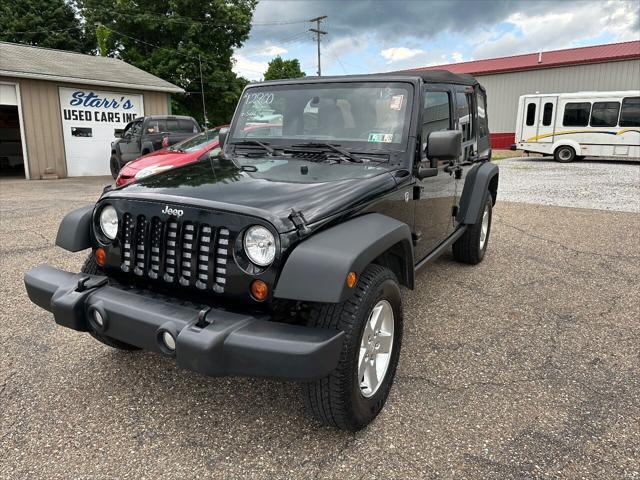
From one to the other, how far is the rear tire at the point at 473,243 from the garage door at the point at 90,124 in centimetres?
1308

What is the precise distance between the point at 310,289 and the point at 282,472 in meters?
0.88

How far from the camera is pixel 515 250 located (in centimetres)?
603

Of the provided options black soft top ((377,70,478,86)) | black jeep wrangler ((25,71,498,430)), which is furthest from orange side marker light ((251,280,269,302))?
black soft top ((377,70,478,86))

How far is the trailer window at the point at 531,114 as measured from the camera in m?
18.0

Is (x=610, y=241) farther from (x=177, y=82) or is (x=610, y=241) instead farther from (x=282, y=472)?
(x=177, y=82)

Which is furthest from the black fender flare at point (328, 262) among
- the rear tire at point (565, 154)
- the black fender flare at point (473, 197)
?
the rear tire at point (565, 154)

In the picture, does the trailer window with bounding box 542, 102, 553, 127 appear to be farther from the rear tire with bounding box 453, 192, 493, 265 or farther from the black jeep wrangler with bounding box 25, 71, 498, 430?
the black jeep wrangler with bounding box 25, 71, 498, 430

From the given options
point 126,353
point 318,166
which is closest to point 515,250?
point 318,166

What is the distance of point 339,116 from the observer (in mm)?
3371

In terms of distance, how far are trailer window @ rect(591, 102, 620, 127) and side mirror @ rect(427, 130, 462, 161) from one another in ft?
54.5

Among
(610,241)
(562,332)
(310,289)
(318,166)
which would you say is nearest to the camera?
(310,289)

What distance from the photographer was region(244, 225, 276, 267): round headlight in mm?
2170

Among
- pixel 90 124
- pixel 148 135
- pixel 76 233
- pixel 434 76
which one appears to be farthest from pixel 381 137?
pixel 90 124

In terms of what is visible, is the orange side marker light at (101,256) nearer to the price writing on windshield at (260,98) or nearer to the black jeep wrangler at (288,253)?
the black jeep wrangler at (288,253)
